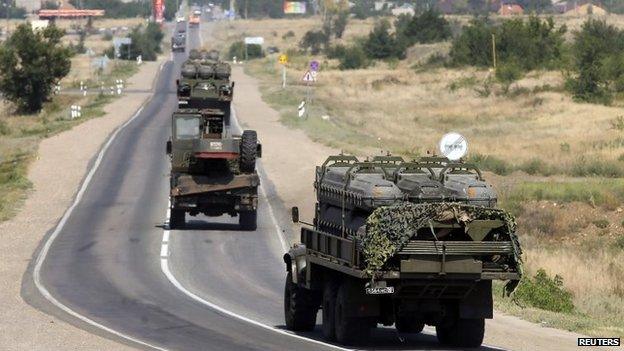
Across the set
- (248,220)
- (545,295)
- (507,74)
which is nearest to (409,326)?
(545,295)

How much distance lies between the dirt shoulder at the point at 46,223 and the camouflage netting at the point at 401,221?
4.21 m

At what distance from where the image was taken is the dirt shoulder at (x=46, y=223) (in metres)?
21.2

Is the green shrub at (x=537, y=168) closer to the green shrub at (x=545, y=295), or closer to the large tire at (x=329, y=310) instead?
the green shrub at (x=545, y=295)

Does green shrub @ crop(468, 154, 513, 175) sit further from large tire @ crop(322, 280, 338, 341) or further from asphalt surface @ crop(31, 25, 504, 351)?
large tire @ crop(322, 280, 338, 341)

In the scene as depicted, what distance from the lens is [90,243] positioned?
37844 millimetres

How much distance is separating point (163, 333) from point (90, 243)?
16116 millimetres

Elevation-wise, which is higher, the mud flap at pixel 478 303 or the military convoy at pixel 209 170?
the mud flap at pixel 478 303

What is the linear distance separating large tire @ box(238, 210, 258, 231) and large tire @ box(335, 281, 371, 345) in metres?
20.6

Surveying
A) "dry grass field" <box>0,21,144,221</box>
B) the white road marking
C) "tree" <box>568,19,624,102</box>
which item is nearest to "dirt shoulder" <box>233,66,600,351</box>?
the white road marking

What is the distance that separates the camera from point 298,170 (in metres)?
54.8

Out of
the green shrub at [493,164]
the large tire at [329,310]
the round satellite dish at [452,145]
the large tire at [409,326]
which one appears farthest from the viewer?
the green shrub at [493,164]

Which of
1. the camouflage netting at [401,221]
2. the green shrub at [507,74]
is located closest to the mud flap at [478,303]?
the camouflage netting at [401,221]

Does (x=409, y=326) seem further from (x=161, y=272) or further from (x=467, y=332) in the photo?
(x=161, y=272)

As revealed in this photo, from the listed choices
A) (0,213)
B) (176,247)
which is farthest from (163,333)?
(0,213)
